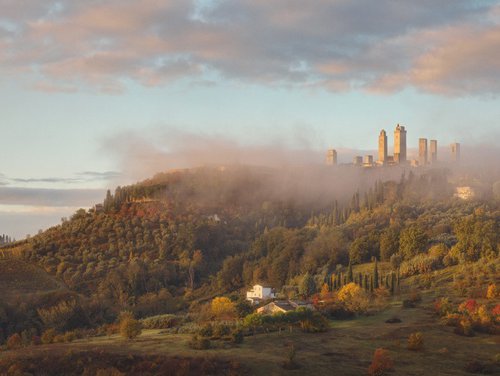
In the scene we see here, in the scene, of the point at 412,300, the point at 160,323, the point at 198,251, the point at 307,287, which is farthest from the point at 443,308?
the point at 198,251

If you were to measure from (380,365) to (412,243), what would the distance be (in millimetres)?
80764

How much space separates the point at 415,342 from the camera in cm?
6688

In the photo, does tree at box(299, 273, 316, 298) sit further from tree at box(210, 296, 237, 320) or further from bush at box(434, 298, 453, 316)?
bush at box(434, 298, 453, 316)

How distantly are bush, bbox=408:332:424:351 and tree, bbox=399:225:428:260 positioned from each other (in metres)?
66.8

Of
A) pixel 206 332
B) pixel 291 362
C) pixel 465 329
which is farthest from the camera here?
pixel 465 329

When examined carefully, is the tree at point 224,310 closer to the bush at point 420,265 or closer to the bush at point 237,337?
the bush at point 237,337

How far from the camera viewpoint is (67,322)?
101 meters

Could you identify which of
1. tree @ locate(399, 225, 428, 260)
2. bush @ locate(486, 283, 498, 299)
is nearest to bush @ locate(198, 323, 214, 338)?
bush @ locate(486, 283, 498, 299)

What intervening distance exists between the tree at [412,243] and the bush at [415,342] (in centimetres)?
6675

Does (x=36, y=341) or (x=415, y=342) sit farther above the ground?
(x=415, y=342)

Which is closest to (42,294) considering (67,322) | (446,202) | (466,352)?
(67,322)

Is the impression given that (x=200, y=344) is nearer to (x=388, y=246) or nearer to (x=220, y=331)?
(x=220, y=331)

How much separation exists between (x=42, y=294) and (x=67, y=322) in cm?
1995

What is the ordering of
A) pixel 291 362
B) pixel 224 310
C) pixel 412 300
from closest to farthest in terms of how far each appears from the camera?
pixel 291 362 → pixel 412 300 → pixel 224 310
